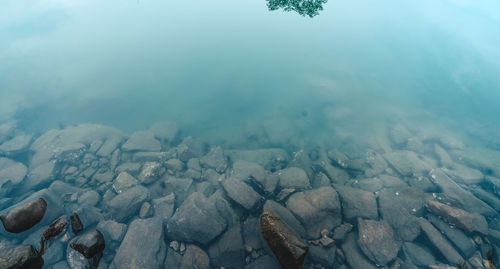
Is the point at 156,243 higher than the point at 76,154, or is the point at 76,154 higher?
the point at 76,154

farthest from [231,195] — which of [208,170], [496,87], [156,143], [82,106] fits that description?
[496,87]

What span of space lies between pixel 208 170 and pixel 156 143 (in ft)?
7.76

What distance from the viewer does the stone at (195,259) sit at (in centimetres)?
425

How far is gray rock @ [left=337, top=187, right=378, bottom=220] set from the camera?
16.7 ft

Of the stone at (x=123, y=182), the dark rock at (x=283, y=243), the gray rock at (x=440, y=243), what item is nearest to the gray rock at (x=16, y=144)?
the stone at (x=123, y=182)

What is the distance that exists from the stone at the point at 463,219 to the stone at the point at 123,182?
785cm

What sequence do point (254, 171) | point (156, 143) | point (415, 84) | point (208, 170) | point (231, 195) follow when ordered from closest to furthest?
point (231, 195), point (254, 171), point (208, 170), point (156, 143), point (415, 84)

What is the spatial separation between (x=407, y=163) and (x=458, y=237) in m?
2.74

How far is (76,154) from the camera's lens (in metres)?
7.04

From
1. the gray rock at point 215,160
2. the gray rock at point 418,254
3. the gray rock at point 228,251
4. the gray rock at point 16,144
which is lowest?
the gray rock at point 418,254

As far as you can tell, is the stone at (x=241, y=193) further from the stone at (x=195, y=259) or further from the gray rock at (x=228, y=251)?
the stone at (x=195, y=259)

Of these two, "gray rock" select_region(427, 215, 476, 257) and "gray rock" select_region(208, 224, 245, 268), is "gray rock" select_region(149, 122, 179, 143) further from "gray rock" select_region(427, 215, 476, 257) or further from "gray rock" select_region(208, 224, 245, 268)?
"gray rock" select_region(427, 215, 476, 257)

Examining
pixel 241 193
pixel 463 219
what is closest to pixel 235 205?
pixel 241 193

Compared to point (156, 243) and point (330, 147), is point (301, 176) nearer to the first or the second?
point (330, 147)
